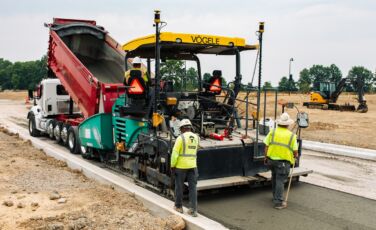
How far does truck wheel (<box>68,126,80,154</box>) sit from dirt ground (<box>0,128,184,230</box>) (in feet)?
5.96

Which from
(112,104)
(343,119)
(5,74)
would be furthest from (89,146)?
(5,74)

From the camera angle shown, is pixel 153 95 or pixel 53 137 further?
pixel 53 137

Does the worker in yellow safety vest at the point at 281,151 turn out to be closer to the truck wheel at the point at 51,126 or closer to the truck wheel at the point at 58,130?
the truck wheel at the point at 58,130

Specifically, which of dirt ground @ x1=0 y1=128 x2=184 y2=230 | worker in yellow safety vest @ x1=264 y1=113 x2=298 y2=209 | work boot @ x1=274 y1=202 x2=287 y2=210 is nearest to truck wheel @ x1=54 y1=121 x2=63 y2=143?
dirt ground @ x1=0 y1=128 x2=184 y2=230

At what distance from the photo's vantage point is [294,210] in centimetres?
670

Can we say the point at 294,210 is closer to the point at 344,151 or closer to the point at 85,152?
the point at 344,151

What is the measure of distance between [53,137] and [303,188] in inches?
357

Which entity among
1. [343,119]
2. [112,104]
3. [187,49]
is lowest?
[343,119]

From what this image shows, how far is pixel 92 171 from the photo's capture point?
28.6ft

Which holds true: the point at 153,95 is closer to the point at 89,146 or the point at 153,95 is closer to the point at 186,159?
the point at 186,159

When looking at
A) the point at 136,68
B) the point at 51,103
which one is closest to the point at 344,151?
the point at 136,68

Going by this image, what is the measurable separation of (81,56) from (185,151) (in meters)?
8.59

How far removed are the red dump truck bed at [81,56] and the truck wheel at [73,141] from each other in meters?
0.85

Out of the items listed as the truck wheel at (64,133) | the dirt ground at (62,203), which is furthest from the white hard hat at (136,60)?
the truck wheel at (64,133)
